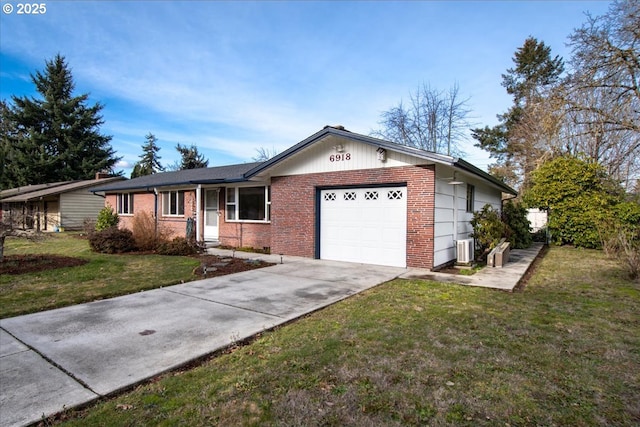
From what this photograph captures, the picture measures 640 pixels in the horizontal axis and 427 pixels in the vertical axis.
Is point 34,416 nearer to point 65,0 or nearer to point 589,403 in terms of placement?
point 589,403

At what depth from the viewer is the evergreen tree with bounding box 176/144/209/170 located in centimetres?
4222

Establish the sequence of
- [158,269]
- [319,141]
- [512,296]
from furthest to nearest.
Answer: [319,141]
[158,269]
[512,296]

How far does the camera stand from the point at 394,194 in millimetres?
9344

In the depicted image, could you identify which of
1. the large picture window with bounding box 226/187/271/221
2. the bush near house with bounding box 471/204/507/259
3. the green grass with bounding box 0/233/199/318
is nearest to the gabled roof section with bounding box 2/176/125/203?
the large picture window with bounding box 226/187/271/221

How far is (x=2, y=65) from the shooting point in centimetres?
2047

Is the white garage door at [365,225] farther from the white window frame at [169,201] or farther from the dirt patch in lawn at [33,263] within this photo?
the white window frame at [169,201]

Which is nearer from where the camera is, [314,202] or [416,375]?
[416,375]

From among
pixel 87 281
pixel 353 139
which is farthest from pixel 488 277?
pixel 87 281

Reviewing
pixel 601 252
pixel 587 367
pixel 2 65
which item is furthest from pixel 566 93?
pixel 2 65

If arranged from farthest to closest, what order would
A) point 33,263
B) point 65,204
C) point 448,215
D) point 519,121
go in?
point 519,121
point 65,204
point 448,215
point 33,263

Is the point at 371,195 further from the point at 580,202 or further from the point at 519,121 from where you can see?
the point at 519,121

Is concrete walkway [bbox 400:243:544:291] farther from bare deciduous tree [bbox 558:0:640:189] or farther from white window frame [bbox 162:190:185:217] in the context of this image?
white window frame [bbox 162:190:185:217]

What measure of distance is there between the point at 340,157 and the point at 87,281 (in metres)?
7.18

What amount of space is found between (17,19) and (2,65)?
1559cm
